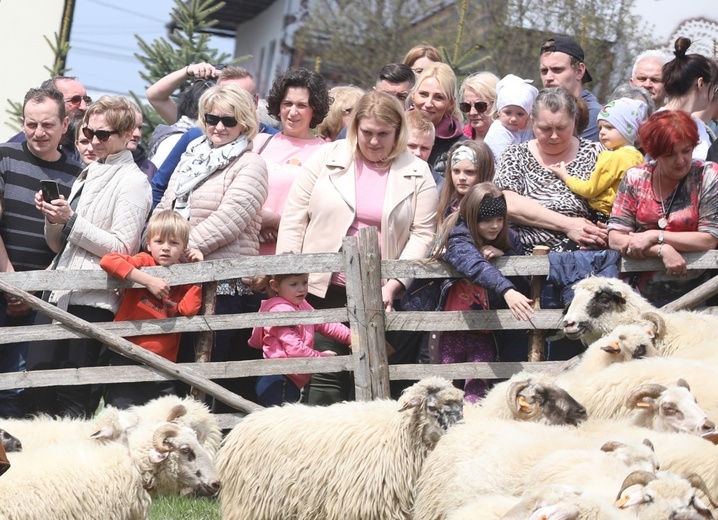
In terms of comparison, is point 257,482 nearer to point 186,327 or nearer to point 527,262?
point 186,327

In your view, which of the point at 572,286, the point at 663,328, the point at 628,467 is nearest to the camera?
the point at 628,467

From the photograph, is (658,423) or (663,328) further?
(663,328)

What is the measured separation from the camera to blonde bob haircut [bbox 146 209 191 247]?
268 inches

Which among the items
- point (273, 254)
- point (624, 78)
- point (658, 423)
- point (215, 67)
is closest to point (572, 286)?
point (658, 423)

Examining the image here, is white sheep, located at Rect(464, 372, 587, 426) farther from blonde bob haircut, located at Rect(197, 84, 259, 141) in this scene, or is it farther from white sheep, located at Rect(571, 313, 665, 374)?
blonde bob haircut, located at Rect(197, 84, 259, 141)

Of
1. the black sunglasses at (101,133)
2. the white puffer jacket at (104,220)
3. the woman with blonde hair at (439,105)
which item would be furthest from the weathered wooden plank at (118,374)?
the woman with blonde hair at (439,105)

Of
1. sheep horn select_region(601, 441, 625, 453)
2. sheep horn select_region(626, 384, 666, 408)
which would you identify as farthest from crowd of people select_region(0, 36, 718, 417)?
sheep horn select_region(601, 441, 625, 453)

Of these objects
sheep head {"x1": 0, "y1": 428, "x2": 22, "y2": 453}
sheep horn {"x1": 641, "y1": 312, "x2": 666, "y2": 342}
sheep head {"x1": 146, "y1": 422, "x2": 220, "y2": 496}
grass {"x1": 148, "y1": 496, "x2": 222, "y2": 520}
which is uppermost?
sheep horn {"x1": 641, "y1": 312, "x2": 666, "y2": 342}

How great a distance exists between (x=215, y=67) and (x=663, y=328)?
14.3ft

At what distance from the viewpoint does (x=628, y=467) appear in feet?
14.3

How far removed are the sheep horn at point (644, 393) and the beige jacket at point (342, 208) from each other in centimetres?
201

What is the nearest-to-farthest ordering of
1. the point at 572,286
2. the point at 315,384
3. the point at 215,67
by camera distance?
the point at 572,286 → the point at 315,384 → the point at 215,67

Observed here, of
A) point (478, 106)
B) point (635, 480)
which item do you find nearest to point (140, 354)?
point (478, 106)

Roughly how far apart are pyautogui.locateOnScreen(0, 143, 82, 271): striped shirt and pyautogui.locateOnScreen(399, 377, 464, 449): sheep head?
3.10 meters
